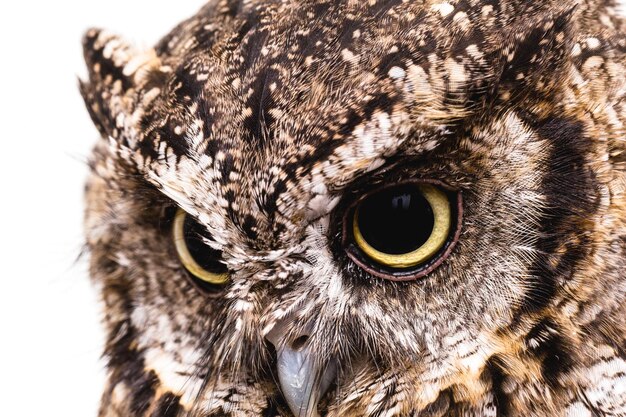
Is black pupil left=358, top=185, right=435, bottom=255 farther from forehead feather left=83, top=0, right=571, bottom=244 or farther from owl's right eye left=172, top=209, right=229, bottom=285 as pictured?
owl's right eye left=172, top=209, right=229, bottom=285

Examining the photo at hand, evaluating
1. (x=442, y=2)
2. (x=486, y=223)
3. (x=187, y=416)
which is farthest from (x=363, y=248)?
(x=187, y=416)

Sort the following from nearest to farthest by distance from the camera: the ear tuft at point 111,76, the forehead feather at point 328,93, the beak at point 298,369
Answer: the forehead feather at point 328,93, the beak at point 298,369, the ear tuft at point 111,76

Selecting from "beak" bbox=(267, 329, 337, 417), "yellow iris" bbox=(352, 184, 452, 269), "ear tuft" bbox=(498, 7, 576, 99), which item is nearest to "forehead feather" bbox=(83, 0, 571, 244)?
"ear tuft" bbox=(498, 7, 576, 99)

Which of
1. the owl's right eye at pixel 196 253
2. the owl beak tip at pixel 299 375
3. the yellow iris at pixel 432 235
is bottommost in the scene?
the owl beak tip at pixel 299 375

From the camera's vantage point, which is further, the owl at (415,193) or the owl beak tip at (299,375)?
the owl beak tip at (299,375)

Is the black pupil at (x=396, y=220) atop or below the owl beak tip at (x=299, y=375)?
atop

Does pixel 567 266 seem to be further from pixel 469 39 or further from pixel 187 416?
pixel 187 416

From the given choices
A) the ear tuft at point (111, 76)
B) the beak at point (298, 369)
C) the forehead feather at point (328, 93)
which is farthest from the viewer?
the ear tuft at point (111, 76)

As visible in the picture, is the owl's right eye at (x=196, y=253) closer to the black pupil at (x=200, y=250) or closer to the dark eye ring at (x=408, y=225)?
the black pupil at (x=200, y=250)

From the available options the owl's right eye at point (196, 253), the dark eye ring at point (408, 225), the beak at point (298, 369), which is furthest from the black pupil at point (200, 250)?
the dark eye ring at point (408, 225)
